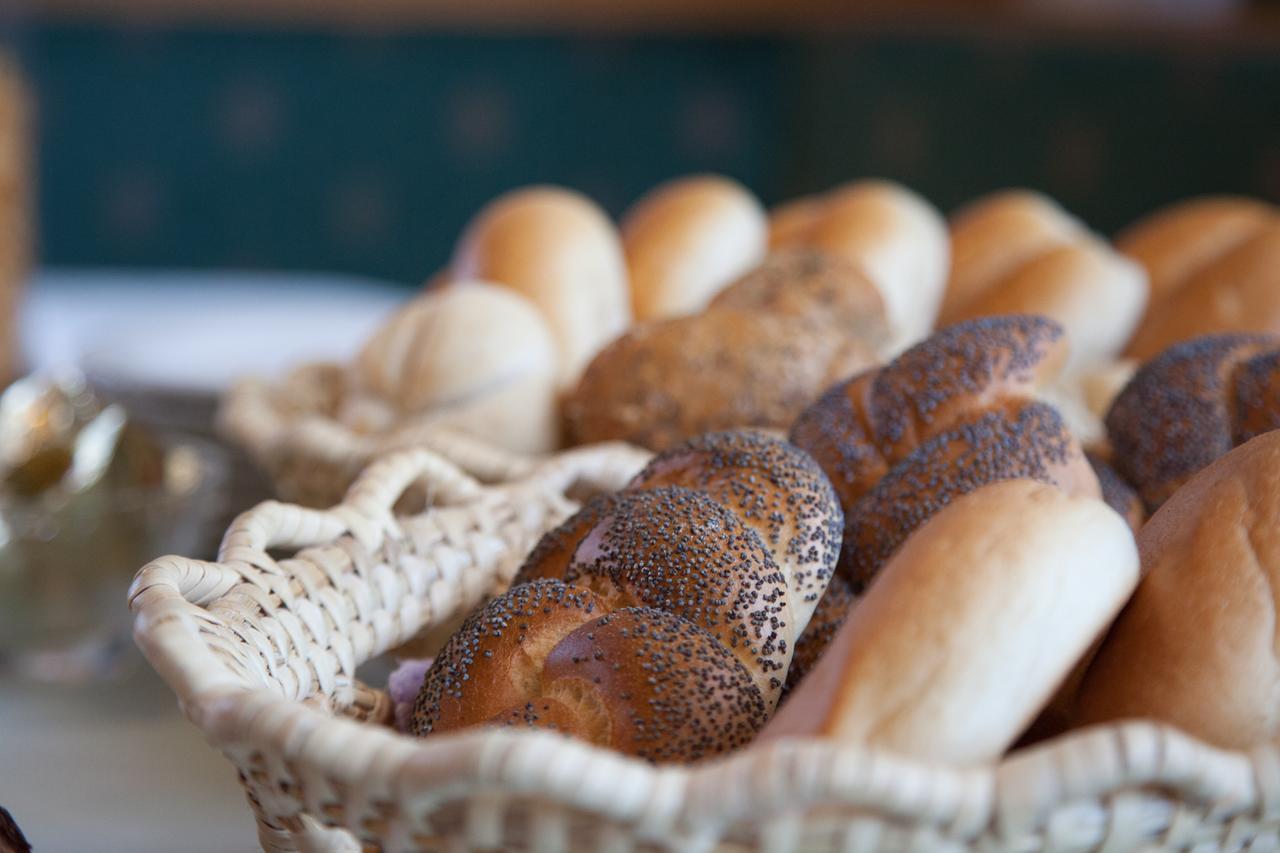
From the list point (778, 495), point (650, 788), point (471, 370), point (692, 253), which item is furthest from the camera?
point (692, 253)

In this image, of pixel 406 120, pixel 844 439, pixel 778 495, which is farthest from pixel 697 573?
pixel 406 120

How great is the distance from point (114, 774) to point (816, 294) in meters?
0.59

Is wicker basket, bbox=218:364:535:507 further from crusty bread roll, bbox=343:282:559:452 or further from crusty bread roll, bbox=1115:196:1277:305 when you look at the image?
crusty bread roll, bbox=1115:196:1277:305

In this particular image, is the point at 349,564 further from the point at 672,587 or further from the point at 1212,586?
the point at 1212,586

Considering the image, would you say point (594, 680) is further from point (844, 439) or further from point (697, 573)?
point (844, 439)

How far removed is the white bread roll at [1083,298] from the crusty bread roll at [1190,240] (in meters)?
0.06

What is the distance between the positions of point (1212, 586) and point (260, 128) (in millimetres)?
2879

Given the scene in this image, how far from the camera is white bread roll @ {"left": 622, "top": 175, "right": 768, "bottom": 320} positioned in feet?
3.79

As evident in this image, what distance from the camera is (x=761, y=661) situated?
52 centimetres

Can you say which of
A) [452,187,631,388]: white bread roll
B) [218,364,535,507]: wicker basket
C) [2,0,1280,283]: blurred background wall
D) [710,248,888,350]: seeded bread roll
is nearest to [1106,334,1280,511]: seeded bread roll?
[710,248,888,350]: seeded bread roll

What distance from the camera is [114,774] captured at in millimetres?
771

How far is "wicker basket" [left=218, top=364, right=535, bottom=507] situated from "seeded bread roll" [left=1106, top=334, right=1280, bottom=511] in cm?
35

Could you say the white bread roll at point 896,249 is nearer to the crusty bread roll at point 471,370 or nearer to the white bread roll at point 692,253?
the white bread roll at point 692,253

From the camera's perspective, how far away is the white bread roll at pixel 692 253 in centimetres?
116
